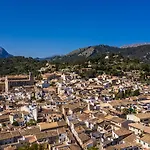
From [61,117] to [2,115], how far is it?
25.9ft

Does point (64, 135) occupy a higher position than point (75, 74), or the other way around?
point (75, 74)

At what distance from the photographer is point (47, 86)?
60594 mm

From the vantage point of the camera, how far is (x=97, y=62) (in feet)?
294

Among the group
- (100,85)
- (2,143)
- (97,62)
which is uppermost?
(97,62)

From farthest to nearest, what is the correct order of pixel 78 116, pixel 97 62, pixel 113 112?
pixel 97 62
pixel 113 112
pixel 78 116

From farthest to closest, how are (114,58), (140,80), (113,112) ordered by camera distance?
1. (114,58)
2. (140,80)
3. (113,112)

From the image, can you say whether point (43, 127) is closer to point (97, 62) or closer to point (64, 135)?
point (64, 135)

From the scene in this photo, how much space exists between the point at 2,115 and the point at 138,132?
1722 centimetres

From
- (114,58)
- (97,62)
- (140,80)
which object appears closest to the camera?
(140,80)

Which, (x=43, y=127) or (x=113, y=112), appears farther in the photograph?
(x=113, y=112)

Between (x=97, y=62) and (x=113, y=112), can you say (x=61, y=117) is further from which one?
(x=97, y=62)

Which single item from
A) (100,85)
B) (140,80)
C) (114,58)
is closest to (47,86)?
(100,85)

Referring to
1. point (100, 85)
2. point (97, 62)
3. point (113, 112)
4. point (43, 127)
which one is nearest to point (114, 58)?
point (97, 62)

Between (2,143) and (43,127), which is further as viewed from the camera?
(43,127)
